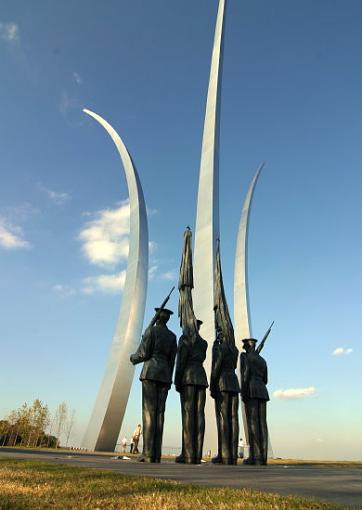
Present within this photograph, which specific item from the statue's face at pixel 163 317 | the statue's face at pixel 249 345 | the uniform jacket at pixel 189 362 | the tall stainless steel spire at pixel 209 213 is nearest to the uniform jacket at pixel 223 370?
the uniform jacket at pixel 189 362

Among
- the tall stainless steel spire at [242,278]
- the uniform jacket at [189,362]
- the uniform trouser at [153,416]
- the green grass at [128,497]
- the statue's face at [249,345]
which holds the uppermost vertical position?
the tall stainless steel spire at [242,278]

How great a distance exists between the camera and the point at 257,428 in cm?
985

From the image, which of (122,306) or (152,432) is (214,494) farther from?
(122,306)

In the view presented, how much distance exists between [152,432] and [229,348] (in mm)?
2351

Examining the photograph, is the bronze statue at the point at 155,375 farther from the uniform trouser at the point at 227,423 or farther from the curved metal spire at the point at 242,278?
the curved metal spire at the point at 242,278

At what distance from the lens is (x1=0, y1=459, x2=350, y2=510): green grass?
2.43 metres

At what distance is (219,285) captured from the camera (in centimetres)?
1045

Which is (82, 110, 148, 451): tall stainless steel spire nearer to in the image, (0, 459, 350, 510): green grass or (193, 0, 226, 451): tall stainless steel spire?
(193, 0, 226, 451): tall stainless steel spire

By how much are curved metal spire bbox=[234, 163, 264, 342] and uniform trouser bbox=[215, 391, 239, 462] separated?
14.7 meters

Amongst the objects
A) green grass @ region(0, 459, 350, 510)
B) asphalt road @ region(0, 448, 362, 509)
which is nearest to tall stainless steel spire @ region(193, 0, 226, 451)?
asphalt road @ region(0, 448, 362, 509)

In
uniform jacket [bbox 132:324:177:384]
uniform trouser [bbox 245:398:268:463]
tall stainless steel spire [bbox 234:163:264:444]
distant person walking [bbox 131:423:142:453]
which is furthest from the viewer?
tall stainless steel spire [bbox 234:163:264:444]

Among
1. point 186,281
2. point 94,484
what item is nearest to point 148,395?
point 186,281

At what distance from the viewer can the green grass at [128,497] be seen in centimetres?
243

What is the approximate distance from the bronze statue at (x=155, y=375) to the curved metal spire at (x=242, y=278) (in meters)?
15.7
